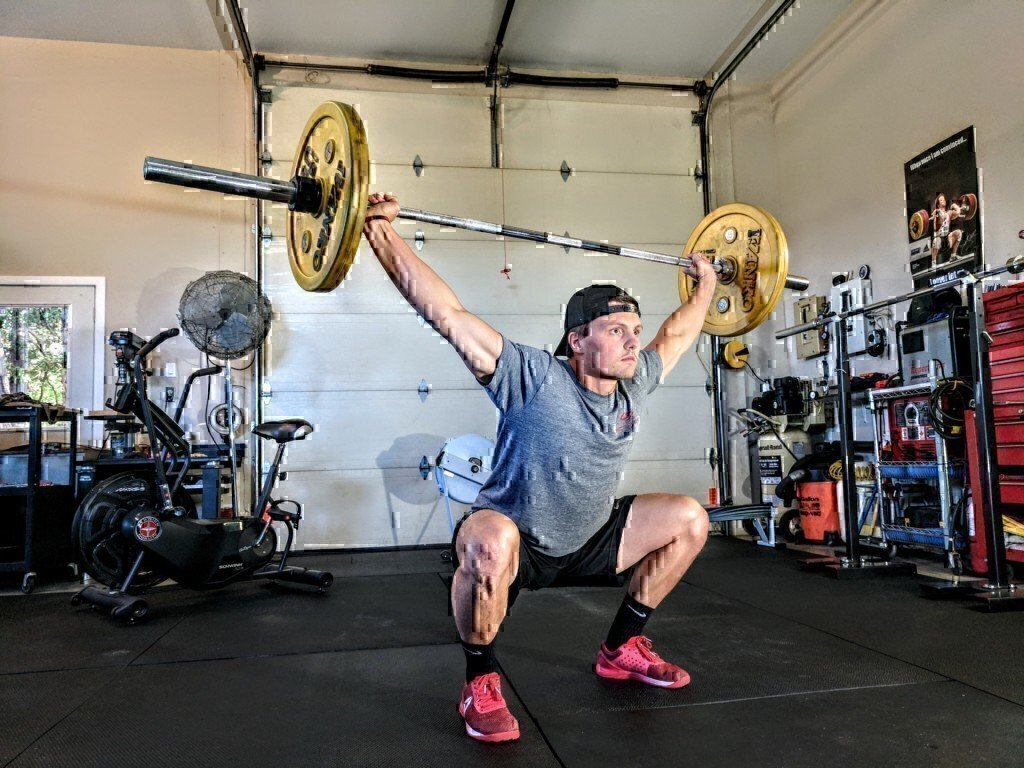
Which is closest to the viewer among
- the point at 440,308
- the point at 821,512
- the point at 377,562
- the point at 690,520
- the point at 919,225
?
the point at 440,308

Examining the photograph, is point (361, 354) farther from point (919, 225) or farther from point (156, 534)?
point (919, 225)

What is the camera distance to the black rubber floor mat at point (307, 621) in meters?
2.15

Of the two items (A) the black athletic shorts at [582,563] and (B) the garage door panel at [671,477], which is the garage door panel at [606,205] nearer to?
(B) the garage door panel at [671,477]

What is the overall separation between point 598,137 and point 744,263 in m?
2.98

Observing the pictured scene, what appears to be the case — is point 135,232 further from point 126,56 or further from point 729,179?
point 729,179

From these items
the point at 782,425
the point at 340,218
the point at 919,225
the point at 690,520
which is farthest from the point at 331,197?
the point at 782,425

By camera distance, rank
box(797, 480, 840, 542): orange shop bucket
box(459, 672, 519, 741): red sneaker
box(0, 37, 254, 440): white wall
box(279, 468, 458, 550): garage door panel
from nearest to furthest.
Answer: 1. box(459, 672, 519, 741): red sneaker
2. box(797, 480, 840, 542): orange shop bucket
3. box(0, 37, 254, 440): white wall
4. box(279, 468, 458, 550): garage door panel

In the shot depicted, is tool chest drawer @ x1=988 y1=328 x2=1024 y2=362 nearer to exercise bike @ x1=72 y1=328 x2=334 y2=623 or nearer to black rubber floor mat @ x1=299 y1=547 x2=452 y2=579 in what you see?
black rubber floor mat @ x1=299 y1=547 x2=452 y2=579

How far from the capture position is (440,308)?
1.46 metres

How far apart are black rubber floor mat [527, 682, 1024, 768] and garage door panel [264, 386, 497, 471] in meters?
3.36

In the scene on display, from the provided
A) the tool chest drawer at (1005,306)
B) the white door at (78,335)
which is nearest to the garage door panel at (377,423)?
the white door at (78,335)

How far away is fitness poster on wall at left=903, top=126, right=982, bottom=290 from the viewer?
11.7 ft

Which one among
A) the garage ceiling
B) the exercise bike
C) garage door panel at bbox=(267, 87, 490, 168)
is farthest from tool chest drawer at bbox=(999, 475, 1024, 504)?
garage door panel at bbox=(267, 87, 490, 168)

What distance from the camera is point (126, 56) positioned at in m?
4.58
